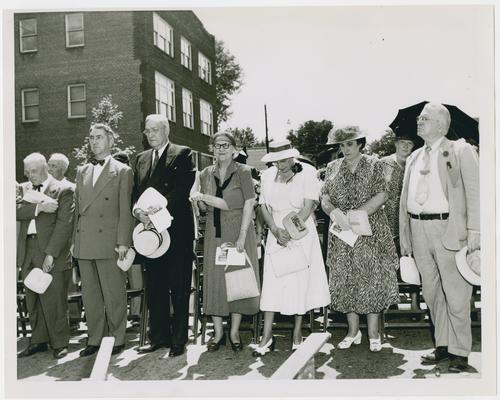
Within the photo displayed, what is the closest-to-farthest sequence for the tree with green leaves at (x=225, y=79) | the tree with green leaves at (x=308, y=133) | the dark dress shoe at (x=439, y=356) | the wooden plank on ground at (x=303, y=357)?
the wooden plank on ground at (x=303, y=357), the dark dress shoe at (x=439, y=356), the tree with green leaves at (x=225, y=79), the tree with green leaves at (x=308, y=133)

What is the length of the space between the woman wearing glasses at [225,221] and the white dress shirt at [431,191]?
1.33 meters

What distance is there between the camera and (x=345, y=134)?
184 inches

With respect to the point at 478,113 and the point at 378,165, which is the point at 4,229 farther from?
the point at 478,113

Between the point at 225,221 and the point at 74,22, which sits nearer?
the point at 225,221

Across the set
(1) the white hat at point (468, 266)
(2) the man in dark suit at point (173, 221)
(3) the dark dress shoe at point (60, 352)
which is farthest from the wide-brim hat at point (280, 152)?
(3) the dark dress shoe at point (60, 352)

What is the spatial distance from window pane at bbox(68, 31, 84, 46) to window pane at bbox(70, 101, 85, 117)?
66cm

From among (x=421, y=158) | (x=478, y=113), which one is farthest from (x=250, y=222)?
(x=478, y=113)

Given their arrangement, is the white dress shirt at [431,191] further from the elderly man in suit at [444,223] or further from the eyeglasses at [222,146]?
the eyeglasses at [222,146]

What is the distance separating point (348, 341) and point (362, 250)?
80 cm

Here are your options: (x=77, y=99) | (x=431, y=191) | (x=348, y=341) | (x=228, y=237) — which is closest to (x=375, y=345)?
(x=348, y=341)

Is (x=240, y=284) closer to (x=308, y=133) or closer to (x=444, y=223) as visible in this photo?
(x=444, y=223)

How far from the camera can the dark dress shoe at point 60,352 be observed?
496 centimetres

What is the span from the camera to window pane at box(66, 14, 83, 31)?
5.08 m

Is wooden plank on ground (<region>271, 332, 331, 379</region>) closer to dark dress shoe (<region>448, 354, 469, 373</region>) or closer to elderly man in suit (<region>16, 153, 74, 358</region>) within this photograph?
dark dress shoe (<region>448, 354, 469, 373</region>)
